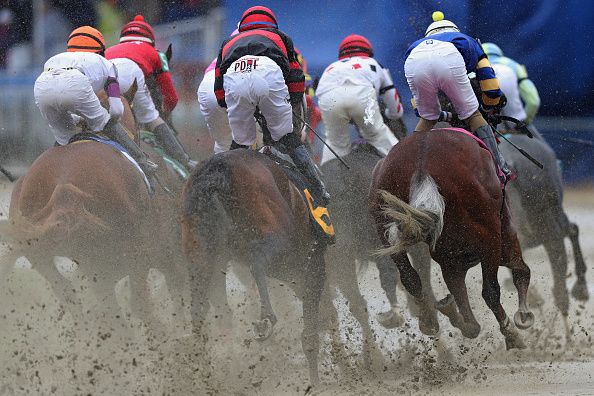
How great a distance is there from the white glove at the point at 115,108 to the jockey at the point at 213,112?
0.97 m

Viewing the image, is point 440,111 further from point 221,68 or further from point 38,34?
point 38,34

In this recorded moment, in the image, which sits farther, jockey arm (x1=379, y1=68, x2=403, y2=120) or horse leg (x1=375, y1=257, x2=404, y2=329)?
jockey arm (x1=379, y1=68, x2=403, y2=120)

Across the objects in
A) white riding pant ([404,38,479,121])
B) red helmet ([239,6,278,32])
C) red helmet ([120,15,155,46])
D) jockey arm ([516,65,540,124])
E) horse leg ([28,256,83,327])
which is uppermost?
red helmet ([239,6,278,32])

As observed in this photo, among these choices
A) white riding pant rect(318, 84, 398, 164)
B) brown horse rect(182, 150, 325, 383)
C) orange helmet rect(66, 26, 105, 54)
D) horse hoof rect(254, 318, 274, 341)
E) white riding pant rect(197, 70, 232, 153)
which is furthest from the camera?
white riding pant rect(318, 84, 398, 164)

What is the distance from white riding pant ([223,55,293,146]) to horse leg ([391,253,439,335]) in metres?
1.13

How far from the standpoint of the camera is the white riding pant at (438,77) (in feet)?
24.5

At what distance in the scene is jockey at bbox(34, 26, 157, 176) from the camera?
773 centimetres

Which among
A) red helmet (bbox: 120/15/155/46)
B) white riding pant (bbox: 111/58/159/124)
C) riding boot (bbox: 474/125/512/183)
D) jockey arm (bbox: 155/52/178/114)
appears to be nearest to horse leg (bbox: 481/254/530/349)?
riding boot (bbox: 474/125/512/183)

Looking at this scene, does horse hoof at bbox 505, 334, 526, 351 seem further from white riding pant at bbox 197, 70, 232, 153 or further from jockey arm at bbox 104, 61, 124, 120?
jockey arm at bbox 104, 61, 124, 120

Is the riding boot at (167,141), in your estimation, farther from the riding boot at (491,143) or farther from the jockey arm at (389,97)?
the riding boot at (491,143)

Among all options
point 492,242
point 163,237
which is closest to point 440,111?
point 492,242

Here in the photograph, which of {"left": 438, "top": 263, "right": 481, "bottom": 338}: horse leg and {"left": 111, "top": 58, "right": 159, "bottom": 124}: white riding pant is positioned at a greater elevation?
{"left": 111, "top": 58, "right": 159, "bottom": 124}: white riding pant

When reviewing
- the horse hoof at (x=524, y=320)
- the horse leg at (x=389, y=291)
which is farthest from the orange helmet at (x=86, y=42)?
the horse hoof at (x=524, y=320)

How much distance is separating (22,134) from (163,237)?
6580mm
